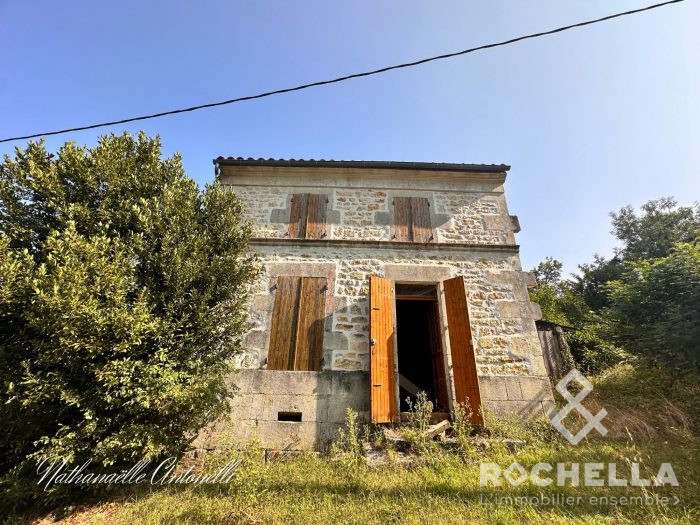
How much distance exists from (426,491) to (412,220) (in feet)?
18.1

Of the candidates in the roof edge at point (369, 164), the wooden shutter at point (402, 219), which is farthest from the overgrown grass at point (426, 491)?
the roof edge at point (369, 164)

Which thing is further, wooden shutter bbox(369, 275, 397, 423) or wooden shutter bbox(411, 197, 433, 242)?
wooden shutter bbox(411, 197, 433, 242)

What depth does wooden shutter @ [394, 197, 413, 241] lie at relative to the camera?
23.4 ft

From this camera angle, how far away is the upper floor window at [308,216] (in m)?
7.13

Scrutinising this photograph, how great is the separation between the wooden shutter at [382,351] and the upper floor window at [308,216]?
2024 millimetres

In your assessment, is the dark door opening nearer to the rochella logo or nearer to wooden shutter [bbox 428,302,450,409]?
wooden shutter [bbox 428,302,450,409]

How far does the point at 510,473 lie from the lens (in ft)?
12.7

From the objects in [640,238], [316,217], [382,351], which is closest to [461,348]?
[382,351]

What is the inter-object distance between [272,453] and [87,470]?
2518 mm

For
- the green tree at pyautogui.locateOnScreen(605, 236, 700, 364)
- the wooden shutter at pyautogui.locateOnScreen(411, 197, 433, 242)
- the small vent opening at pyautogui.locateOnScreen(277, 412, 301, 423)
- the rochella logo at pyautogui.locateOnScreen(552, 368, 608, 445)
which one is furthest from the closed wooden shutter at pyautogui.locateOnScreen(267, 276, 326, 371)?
the green tree at pyautogui.locateOnScreen(605, 236, 700, 364)

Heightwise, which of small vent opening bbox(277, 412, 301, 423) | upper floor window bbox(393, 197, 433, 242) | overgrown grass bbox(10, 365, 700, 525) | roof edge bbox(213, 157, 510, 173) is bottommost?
overgrown grass bbox(10, 365, 700, 525)

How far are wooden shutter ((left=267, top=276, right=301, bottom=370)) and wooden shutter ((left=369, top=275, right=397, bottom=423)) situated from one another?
168 cm

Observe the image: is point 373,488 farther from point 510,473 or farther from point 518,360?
point 518,360

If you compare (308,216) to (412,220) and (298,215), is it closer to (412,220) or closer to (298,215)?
(298,215)
